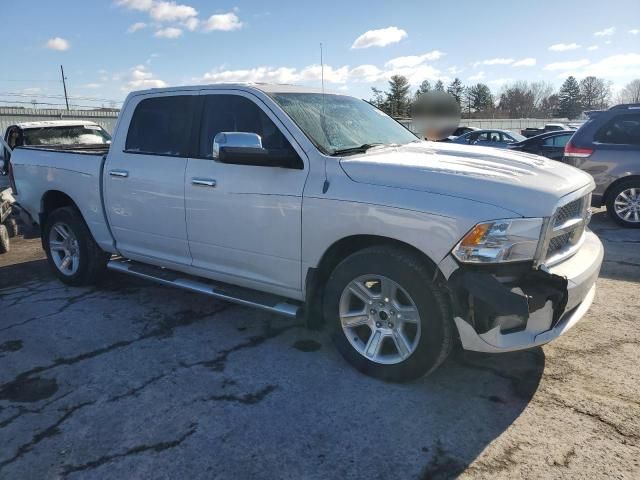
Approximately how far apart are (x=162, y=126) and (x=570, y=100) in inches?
2805

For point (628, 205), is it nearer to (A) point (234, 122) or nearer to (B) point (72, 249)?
(A) point (234, 122)

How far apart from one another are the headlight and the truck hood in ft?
0.26

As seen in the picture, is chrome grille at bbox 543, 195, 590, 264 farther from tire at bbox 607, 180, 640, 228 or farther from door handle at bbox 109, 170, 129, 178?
tire at bbox 607, 180, 640, 228

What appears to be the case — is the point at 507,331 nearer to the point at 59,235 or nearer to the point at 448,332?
the point at 448,332

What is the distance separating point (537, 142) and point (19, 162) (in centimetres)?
1212

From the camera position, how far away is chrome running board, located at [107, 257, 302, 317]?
3760mm

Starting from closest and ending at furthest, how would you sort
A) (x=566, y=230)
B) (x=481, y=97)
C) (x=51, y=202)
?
(x=566, y=230) → (x=51, y=202) → (x=481, y=97)

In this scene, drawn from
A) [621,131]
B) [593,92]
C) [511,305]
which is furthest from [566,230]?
[593,92]

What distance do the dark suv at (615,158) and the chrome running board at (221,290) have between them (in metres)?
6.24

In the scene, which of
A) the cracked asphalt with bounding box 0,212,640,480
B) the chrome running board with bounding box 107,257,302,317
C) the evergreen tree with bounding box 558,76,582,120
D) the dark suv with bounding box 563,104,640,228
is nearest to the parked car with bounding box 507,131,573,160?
Result: the dark suv with bounding box 563,104,640,228

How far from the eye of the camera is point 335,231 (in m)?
3.40

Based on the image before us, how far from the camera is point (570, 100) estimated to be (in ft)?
214

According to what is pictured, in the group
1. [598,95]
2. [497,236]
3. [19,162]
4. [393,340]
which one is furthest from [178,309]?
[598,95]

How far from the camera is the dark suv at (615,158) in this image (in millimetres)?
7926
